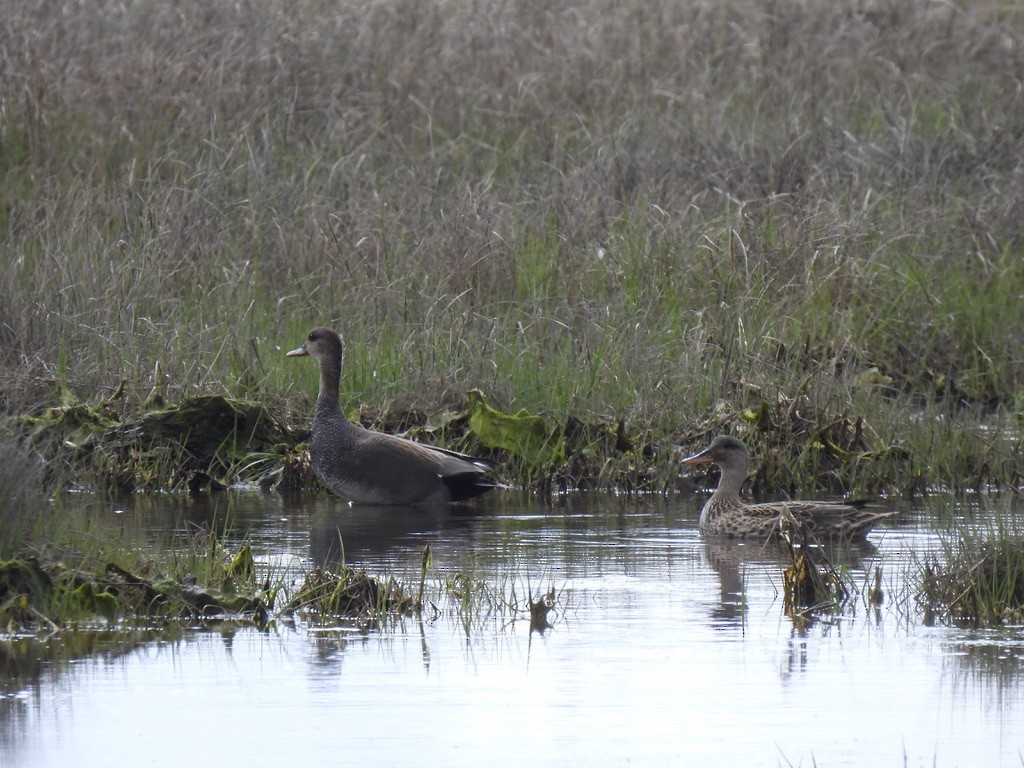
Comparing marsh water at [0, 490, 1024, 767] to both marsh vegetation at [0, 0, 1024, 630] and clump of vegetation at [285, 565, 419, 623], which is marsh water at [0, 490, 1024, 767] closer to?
clump of vegetation at [285, 565, 419, 623]

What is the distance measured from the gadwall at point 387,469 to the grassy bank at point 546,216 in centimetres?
98

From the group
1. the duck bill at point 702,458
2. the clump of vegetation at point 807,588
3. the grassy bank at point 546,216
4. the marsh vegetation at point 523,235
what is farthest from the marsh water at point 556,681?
the grassy bank at point 546,216

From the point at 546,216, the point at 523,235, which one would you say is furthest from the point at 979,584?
the point at 546,216

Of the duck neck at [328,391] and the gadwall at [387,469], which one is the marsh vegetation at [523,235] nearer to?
the duck neck at [328,391]

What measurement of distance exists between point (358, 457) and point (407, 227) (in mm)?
3719

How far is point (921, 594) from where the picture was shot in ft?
25.5

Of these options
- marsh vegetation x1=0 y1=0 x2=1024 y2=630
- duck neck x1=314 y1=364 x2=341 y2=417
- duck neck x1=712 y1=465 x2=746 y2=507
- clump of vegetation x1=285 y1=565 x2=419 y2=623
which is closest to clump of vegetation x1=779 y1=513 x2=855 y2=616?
clump of vegetation x1=285 y1=565 x2=419 y2=623

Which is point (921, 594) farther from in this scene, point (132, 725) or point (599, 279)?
point (599, 279)

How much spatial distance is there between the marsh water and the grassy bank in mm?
2964

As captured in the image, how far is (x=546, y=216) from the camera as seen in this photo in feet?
47.3

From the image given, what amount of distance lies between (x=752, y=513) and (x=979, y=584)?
241 cm

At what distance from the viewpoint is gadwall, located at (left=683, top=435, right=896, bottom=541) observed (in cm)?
951

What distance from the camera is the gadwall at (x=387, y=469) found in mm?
10734

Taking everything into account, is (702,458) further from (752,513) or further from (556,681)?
(556,681)
